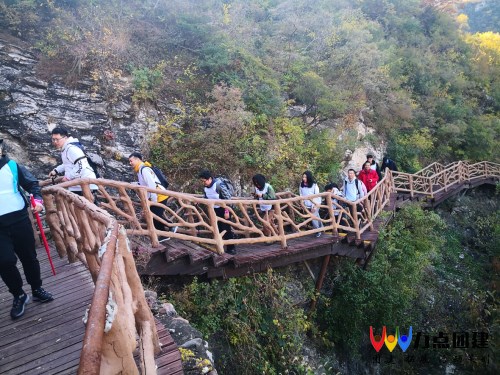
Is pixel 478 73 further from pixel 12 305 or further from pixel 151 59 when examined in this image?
pixel 12 305

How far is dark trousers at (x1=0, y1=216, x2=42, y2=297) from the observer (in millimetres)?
3162

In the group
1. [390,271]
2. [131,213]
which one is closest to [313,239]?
[390,271]

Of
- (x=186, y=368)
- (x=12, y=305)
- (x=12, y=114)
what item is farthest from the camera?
(x=12, y=114)

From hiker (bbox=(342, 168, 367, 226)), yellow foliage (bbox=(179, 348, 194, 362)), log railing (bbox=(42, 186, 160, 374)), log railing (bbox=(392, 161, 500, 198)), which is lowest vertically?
log railing (bbox=(392, 161, 500, 198))

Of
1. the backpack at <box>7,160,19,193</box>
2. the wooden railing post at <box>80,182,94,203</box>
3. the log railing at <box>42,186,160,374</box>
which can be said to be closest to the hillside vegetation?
the wooden railing post at <box>80,182,94,203</box>

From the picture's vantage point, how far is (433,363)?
29.3 feet

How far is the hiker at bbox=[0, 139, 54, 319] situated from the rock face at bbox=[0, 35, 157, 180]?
4587mm

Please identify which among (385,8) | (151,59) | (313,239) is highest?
(385,8)

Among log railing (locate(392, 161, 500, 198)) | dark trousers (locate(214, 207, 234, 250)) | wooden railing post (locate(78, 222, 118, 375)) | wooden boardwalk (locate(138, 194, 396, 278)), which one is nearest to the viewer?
wooden railing post (locate(78, 222, 118, 375))

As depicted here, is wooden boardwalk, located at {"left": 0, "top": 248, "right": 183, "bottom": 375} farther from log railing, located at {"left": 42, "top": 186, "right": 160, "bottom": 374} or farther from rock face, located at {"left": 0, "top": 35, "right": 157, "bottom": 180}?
rock face, located at {"left": 0, "top": 35, "right": 157, "bottom": 180}

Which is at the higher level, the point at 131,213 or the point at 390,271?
the point at 131,213

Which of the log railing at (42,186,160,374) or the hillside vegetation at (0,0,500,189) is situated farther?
the hillside vegetation at (0,0,500,189)

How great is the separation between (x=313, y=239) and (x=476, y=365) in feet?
20.2

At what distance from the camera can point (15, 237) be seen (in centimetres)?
326
